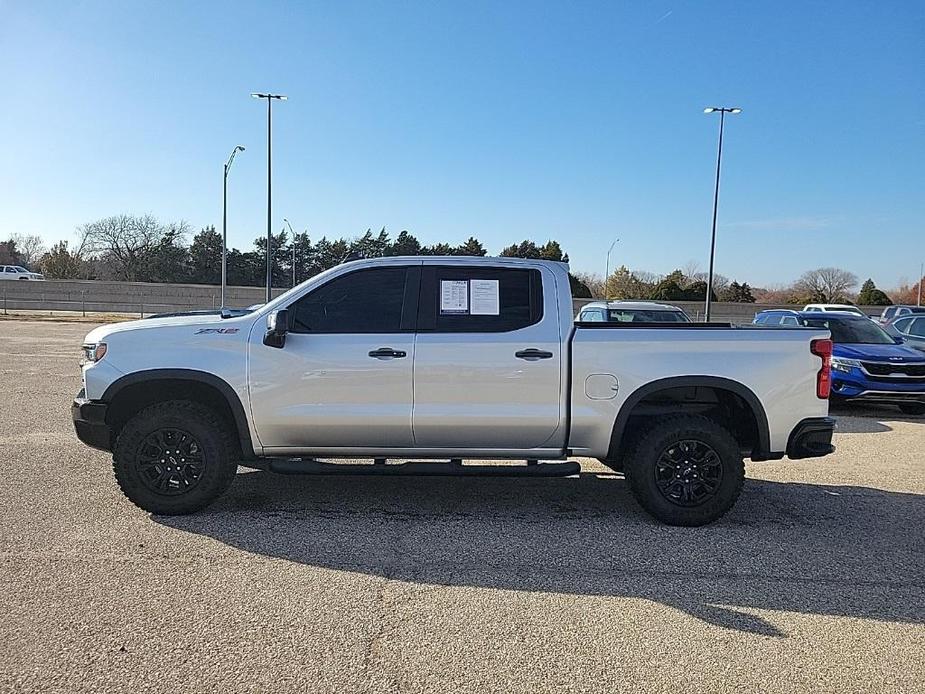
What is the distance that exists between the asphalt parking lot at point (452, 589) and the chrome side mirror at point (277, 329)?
1357 millimetres

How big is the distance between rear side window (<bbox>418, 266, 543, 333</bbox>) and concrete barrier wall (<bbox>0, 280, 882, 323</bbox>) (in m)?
42.4

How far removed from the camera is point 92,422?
18.0ft

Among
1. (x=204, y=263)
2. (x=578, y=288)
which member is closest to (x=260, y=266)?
(x=204, y=263)

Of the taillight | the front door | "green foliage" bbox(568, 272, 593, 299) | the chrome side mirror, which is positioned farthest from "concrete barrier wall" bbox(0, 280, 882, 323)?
the chrome side mirror

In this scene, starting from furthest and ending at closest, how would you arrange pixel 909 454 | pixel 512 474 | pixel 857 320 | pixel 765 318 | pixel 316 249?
pixel 316 249, pixel 765 318, pixel 857 320, pixel 909 454, pixel 512 474

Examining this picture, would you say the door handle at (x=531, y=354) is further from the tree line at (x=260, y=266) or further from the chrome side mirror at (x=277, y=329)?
the tree line at (x=260, y=266)

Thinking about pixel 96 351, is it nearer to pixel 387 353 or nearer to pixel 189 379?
pixel 189 379

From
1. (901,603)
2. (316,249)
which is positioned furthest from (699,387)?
(316,249)

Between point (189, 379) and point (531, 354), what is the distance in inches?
101

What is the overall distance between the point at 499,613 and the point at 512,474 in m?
1.62

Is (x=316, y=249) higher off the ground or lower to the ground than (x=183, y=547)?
higher

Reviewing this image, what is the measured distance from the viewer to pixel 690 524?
553 centimetres

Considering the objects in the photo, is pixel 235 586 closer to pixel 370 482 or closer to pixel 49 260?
pixel 370 482

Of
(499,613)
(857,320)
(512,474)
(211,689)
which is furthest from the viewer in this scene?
(857,320)
